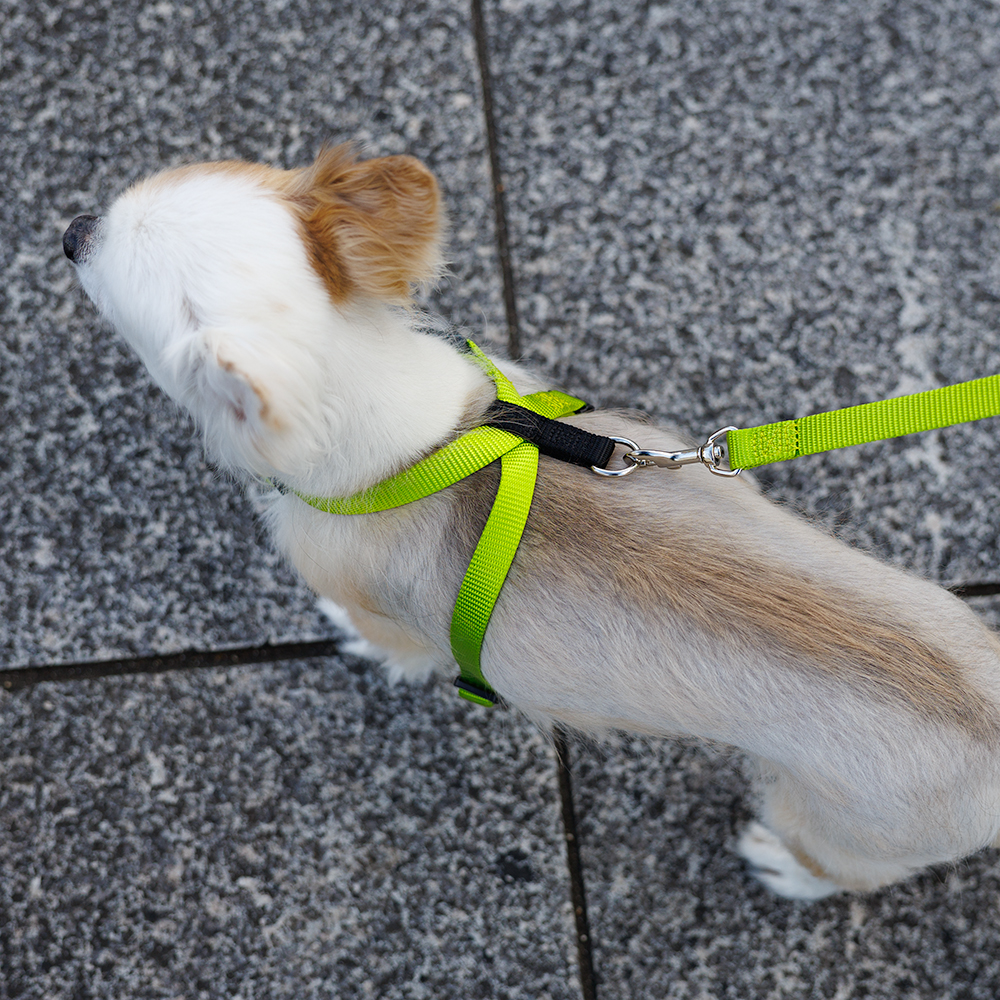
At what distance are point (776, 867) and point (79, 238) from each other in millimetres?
2498

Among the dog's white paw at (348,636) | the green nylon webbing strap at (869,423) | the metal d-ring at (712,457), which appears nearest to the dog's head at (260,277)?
the metal d-ring at (712,457)

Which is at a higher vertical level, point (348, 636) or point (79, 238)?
point (79, 238)

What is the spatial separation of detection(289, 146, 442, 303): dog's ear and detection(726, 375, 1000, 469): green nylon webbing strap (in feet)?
2.71

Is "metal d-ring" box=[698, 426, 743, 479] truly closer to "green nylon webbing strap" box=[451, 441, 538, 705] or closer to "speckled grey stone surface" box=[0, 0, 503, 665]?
"green nylon webbing strap" box=[451, 441, 538, 705]

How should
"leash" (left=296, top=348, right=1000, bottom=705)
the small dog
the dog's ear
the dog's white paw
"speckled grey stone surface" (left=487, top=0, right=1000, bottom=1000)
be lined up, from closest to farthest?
the small dog, the dog's ear, "leash" (left=296, top=348, right=1000, bottom=705), the dog's white paw, "speckled grey stone surface" (left=487, top=0, right=1000, bottom=1000)

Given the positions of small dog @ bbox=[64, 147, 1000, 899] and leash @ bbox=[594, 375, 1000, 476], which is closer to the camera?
small dog @ bbox=[64, 147, 1000, 899]

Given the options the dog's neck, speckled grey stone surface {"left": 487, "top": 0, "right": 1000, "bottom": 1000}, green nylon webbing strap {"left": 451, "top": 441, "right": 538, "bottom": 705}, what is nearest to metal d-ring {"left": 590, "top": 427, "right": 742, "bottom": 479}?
green nylon webbing strap {"left": 451, "top": 441, "right": 538, "bottom": 705}

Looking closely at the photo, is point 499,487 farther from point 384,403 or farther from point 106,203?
point 106,203

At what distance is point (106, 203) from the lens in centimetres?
265

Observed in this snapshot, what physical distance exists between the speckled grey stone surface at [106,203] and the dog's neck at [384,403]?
0.93 meters

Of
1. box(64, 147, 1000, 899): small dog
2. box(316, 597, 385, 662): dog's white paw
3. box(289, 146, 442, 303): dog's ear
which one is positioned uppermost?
box(289, 146, 442, 303): dog's ear

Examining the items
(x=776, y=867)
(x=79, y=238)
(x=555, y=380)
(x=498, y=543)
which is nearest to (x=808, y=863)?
(x=776, y=867)

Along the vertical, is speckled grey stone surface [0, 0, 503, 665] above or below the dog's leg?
above

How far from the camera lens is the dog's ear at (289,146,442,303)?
59.3 inches
